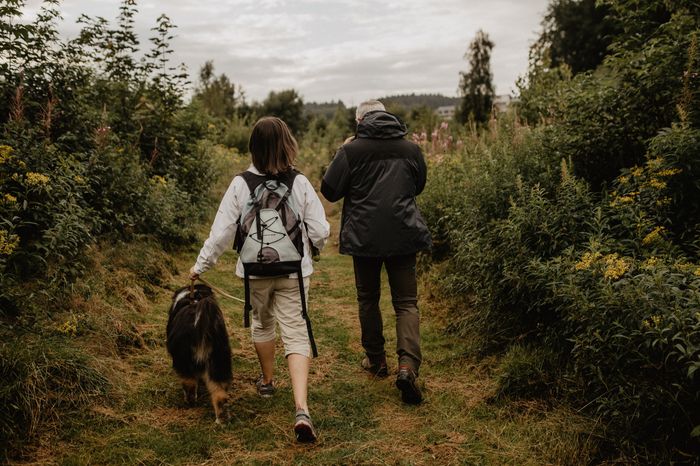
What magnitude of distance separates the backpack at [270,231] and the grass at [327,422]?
822 mm

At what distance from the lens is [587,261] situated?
3.46 metres

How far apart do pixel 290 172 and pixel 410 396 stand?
6.25 ft

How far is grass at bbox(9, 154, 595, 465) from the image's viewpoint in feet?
10.8

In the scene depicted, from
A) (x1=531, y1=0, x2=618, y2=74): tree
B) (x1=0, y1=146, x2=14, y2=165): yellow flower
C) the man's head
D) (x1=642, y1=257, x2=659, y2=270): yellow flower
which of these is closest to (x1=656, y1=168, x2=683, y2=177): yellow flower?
(x1=642, y1=257, x2=659, y2=270): yellow flower

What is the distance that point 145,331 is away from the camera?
16.5ft

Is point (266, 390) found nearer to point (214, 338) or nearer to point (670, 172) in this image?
point (214, 338)

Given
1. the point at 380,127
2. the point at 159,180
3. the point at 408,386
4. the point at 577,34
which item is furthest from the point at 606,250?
the point at 577,34

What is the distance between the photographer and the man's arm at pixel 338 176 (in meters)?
4.29

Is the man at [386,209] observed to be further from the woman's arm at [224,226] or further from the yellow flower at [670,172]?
the yellow flower at [670,172]

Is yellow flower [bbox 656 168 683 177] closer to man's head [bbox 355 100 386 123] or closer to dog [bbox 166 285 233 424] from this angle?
man's head [bbox 355 100 386 123]

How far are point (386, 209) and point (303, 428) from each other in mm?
1720

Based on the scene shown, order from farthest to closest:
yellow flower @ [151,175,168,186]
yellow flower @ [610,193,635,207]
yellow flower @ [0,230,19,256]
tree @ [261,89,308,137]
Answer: tree @ [261,89,308,137] → yellow flower @ [151,175,168,186] → yellow flower @ [610,193,635,207] → yellow flower @ [0,230,19,256]

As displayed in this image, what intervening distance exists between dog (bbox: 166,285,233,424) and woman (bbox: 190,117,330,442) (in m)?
Result: 0.26

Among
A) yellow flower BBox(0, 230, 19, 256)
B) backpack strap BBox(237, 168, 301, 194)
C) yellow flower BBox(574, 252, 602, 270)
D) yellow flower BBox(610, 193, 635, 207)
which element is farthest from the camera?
yellow flower BBox(610, 193, 635, 207)
